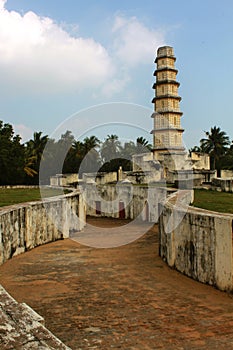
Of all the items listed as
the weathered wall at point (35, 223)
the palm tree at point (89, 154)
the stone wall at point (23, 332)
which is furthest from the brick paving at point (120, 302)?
the palm tree at point (89, 154)

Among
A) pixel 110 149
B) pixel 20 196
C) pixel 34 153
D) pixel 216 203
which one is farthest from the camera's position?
pixel 110 149

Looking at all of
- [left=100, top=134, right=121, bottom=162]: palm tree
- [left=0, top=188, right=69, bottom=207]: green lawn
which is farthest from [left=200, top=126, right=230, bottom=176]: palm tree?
[left=0, top=188, right=69, bottom=207]: green lawn

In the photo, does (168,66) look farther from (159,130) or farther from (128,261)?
(128,261)

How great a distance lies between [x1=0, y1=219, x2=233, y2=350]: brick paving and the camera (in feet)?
23.0

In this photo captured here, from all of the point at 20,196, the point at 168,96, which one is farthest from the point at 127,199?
the point at 168,96

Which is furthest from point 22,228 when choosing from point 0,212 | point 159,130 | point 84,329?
point 159,130

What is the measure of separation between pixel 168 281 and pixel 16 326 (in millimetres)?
7688

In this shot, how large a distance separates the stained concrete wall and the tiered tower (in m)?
30.5

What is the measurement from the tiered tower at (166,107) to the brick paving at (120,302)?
29.2 metres

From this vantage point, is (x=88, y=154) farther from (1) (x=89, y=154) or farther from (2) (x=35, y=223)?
(2) (x=35, y=223)

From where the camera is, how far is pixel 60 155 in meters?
62.4

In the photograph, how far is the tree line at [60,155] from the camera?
46.1 m

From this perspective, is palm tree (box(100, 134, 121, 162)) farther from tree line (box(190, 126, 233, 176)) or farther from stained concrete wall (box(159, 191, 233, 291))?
stained concrete wall (box(159, 191, 233, 291))

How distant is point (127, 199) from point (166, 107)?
636 inches
